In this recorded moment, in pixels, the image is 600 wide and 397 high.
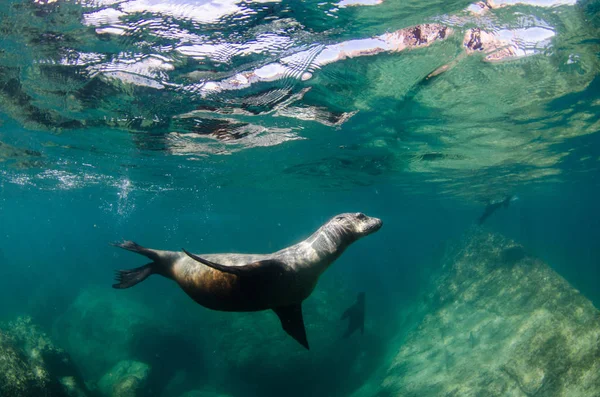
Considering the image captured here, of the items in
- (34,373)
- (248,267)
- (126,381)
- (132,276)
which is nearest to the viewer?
(248,267)

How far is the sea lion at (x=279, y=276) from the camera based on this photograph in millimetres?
4418

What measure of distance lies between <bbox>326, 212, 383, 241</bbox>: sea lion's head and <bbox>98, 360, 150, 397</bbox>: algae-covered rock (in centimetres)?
1254

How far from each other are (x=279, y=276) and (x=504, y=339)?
11.0m

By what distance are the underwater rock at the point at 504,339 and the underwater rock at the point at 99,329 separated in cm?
1474

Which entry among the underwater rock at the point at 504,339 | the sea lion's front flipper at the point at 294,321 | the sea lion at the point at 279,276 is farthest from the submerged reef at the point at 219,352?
the sea lion at the point at 279,276

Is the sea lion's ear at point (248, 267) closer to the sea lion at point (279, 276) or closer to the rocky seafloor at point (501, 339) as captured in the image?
the sea lion at point (279, 276)

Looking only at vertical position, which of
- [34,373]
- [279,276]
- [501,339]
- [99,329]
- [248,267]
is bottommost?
[99,329]

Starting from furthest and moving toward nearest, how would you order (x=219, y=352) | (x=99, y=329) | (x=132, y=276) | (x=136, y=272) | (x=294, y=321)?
(x=99, y=329)
(x=219, y=352)
(x=136, y=272)
(x=132, y=276)
(x=294, y=321)

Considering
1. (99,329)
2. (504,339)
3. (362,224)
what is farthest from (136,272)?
(99,329)

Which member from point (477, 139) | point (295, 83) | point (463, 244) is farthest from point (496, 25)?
point (463, 244)

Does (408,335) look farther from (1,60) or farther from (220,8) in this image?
(1,60)

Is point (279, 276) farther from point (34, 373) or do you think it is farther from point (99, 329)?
point (99, 329)

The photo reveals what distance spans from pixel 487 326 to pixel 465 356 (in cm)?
206

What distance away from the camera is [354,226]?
194 inches
